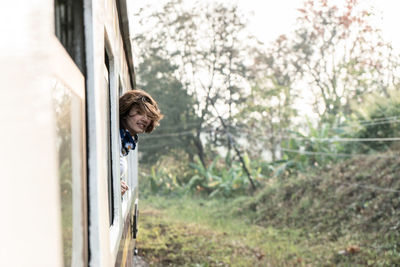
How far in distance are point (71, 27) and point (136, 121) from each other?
1.68 m

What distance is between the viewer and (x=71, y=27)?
1089mm

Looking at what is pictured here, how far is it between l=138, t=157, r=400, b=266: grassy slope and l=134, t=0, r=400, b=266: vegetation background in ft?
0.07

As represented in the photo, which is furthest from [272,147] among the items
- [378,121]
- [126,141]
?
[126,141]

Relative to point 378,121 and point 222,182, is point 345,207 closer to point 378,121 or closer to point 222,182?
point 378,121

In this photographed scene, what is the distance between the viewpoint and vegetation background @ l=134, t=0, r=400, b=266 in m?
7.13

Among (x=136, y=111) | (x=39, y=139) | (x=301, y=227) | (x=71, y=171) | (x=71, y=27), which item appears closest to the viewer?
(x=39, y=139)

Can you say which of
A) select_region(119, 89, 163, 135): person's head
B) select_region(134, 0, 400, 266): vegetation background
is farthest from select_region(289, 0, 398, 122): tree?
select_region(119, 89, 163, 135): person's head

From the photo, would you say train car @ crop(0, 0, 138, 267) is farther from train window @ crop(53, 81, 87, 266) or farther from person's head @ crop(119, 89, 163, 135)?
person's head @ crop(119, 89, 163, 135)

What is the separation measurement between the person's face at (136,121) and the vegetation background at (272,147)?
366 centimetres

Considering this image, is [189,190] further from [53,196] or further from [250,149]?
[53,196]

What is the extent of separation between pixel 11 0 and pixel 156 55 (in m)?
18.2

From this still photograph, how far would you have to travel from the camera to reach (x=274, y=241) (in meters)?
7.70

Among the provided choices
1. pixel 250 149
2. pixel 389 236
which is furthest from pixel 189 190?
pixel 389 236

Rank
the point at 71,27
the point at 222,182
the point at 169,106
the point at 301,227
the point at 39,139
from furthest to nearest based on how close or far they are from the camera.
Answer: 1. the point at 169,106
2. the point at 222,182
3. the point at 301,227
4. the point at 71,27
5. the point at 39,139
